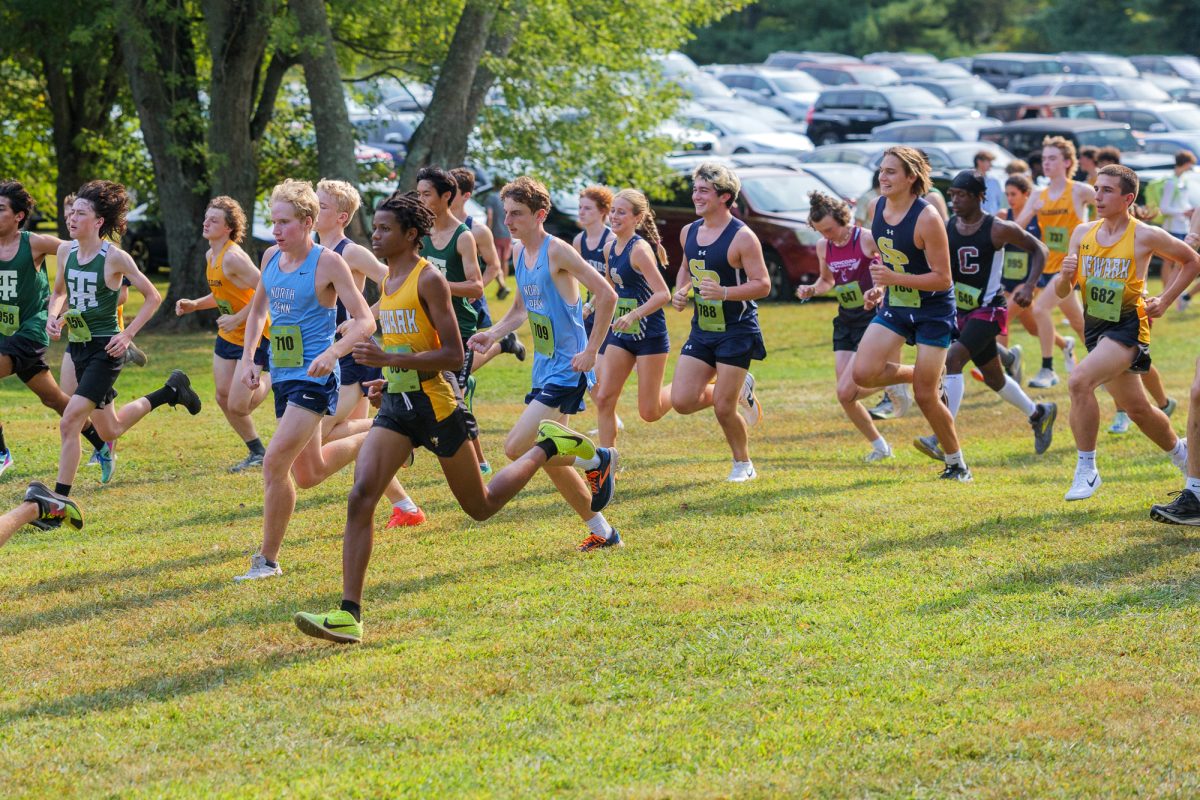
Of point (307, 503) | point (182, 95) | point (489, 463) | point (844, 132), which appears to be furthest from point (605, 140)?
point (844, 132)

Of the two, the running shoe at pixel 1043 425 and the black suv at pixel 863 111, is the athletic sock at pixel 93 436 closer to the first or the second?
the running shoe at pixel 1043 425

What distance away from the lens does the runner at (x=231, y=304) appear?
9.40 meters

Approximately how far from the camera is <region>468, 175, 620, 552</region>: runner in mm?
7953

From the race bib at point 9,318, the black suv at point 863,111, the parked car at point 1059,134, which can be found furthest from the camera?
the black suv at point 863,111

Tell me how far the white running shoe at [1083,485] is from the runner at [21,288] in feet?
19.9

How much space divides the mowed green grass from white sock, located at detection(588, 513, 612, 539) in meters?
0.27

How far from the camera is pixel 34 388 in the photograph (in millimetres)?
9609

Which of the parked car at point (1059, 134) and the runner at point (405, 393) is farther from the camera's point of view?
the parked car at point (1059, 134)

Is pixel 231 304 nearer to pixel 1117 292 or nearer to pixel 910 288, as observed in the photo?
→ pixel 910 288

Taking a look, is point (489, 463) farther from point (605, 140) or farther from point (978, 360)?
point (605, 140)

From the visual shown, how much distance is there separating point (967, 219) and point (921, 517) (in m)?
2.76

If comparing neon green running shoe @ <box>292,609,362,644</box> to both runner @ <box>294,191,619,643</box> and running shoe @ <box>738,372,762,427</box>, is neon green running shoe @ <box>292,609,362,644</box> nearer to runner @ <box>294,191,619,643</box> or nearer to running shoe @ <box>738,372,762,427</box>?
runner @ <box>294,191,619,643</box>

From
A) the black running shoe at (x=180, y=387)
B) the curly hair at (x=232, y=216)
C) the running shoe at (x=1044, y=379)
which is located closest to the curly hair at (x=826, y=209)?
the curly hair at (x=232, y=216)

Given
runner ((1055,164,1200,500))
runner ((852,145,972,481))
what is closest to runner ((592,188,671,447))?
runner ((852,145,972,481))
